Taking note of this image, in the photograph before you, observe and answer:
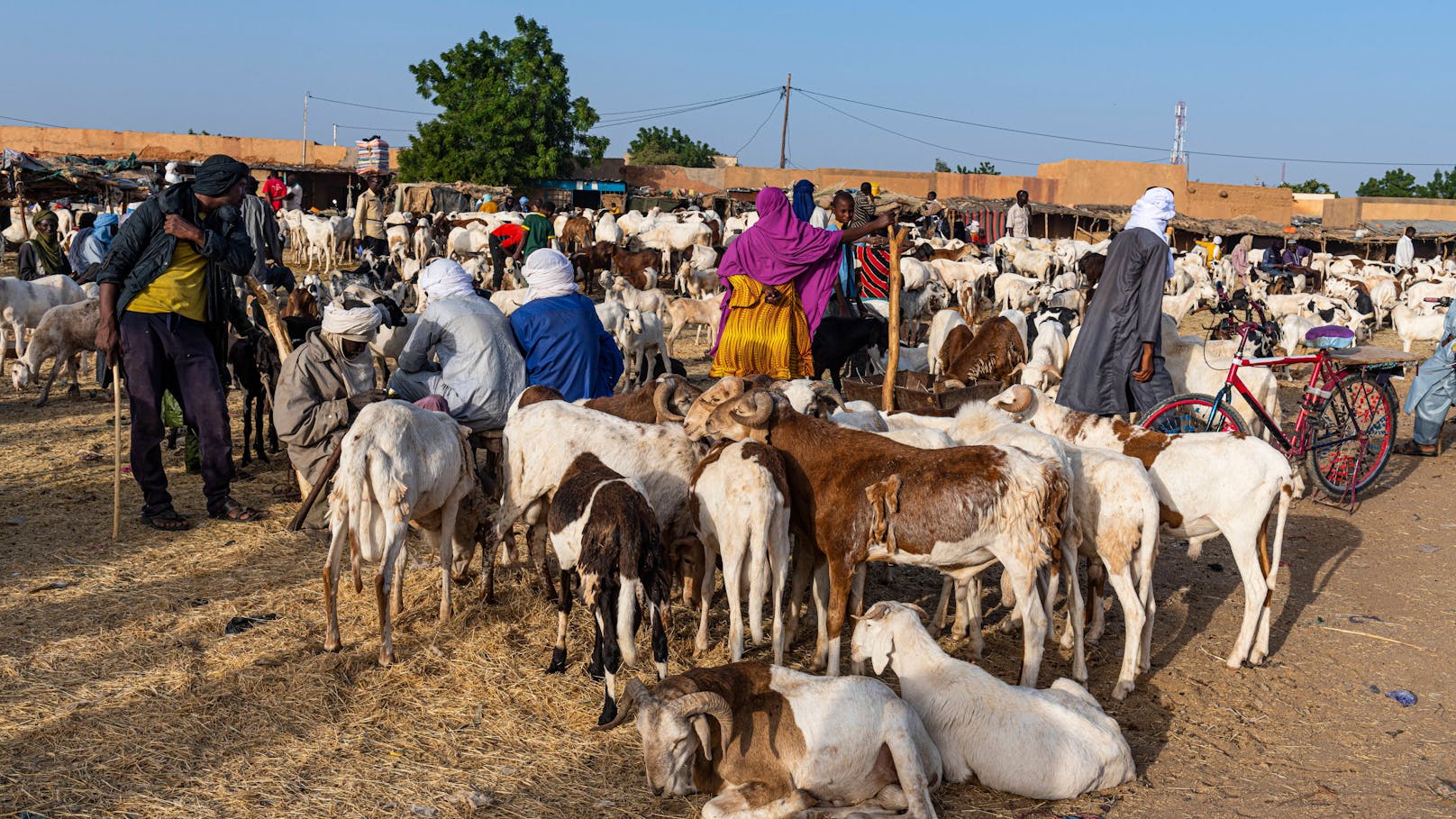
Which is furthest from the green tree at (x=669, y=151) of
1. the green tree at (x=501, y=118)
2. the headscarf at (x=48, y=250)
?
the headscarf at (x=48, y=250)

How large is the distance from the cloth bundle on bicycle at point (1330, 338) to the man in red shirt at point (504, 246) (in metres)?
13.0

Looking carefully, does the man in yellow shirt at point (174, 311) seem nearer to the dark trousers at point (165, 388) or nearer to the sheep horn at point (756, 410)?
the dark trousers at point (165, 388)

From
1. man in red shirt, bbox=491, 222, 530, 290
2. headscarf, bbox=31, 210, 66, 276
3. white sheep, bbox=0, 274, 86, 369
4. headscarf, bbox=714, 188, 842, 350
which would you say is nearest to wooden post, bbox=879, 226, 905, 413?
headscarf, bbox=714, 188, 842, 350

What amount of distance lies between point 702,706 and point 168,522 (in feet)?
16.3

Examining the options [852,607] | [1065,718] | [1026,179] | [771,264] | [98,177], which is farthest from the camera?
[1026,179]

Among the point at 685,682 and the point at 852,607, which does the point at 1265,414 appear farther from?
the point at 685,682

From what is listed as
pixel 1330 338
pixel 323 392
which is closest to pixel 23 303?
pixel 323 392

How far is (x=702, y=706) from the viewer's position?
3758 mm

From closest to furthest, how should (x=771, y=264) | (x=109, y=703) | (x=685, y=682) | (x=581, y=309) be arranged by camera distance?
(x=685, y=682) → (x=109, y=703) → (x=581, y=309) → (x=771, y=264)

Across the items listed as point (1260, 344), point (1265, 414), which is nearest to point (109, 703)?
point (1265, 414)

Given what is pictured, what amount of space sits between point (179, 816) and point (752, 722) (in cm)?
208

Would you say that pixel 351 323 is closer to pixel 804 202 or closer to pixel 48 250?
→ pixel 804 202

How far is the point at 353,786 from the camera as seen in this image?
422 centimetres

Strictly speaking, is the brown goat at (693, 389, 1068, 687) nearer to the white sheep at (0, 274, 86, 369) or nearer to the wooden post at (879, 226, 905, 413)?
the wooden post at (879, 226, 905, 413)
